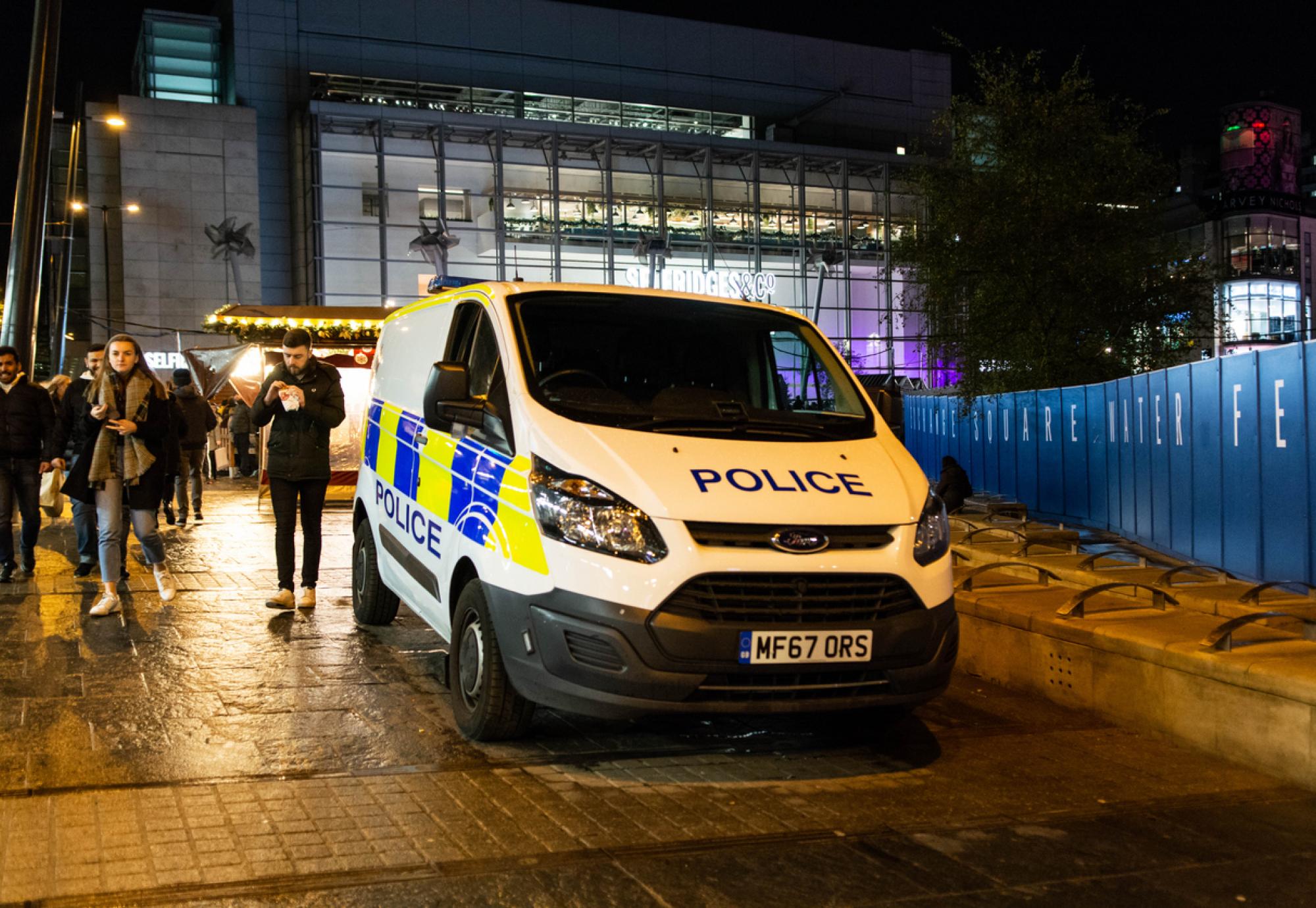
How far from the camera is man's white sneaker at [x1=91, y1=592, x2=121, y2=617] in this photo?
27.0 feet

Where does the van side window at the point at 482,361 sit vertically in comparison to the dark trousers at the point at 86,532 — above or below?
above

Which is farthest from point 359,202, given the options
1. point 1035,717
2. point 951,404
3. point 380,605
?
point 1035,717

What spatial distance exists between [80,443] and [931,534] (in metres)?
5.80

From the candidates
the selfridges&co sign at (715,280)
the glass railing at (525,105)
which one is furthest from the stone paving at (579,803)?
the glass railing at (525,105)

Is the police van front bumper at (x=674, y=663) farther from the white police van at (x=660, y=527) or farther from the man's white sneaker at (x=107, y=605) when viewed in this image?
the man's white sneaker at (x=107, y=605)

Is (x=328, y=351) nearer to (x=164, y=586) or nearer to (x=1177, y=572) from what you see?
(x=164, y=586)

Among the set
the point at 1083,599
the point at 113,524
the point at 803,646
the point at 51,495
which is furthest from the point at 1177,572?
the point at 51,495

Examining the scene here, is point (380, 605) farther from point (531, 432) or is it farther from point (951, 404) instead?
point (951, 404)

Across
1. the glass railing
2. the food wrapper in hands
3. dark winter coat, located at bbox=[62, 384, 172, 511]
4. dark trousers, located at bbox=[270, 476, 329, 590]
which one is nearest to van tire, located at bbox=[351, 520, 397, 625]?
dark trousers, located at bbox=[270, 476, 329, 590]

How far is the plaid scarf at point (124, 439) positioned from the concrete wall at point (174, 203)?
37.9m

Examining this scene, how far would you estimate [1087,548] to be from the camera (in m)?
14.0

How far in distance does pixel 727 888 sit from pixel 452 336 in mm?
3519

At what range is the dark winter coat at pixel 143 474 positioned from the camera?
812 cm

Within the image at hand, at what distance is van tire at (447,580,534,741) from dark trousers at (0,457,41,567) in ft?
20.0
